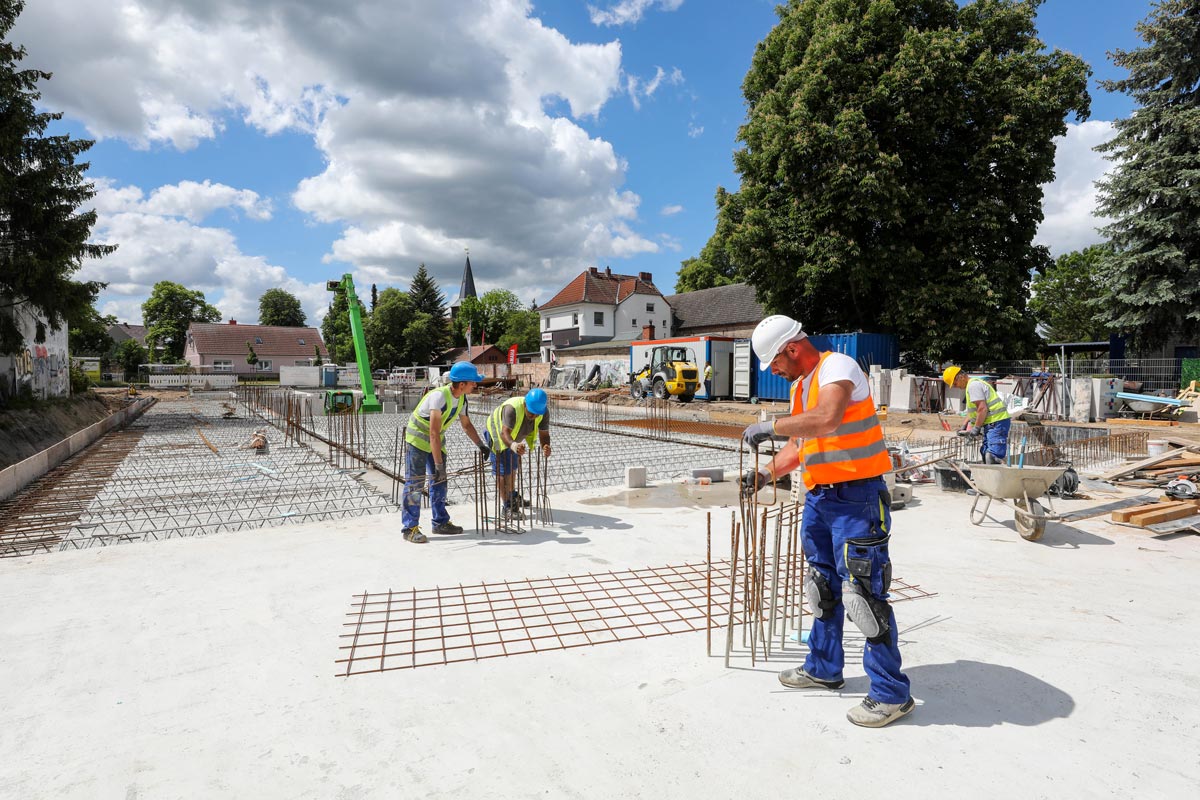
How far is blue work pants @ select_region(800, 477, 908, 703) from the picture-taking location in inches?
104

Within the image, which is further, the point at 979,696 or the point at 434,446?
the point at 434,446

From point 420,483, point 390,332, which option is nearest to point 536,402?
point 420,483

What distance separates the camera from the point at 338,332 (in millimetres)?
74750

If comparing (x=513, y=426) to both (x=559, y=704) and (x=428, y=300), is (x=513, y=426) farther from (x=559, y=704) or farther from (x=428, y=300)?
(x=428, y=300)

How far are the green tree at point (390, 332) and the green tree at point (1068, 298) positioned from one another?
4796cm

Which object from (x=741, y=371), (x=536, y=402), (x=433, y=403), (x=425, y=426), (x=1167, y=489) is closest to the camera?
(x=433, y=403)

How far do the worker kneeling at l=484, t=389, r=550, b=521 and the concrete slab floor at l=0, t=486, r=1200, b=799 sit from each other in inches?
54.4

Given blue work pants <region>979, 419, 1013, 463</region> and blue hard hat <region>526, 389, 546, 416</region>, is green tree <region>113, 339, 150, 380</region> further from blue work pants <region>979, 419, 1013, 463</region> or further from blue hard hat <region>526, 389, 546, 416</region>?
blue work pants <region>979, 419, 1013, 463</region>

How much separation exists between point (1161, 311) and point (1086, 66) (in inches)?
294

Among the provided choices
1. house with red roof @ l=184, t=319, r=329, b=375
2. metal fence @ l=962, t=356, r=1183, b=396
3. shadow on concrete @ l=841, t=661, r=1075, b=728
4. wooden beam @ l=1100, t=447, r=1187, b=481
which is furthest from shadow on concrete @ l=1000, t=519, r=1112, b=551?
house with red roof @ l=184, t=319, r=329, b=375

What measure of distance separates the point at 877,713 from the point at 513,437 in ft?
13.0

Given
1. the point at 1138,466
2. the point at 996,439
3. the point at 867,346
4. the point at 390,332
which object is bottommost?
the point at 1138,466

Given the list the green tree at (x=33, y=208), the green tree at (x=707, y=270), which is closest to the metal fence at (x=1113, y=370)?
the green tree at (x=33, y=208)

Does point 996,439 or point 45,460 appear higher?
point 996,439
